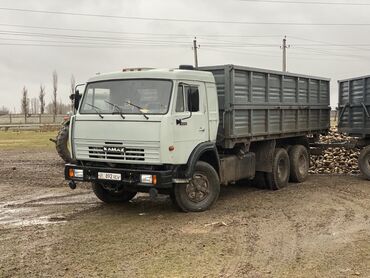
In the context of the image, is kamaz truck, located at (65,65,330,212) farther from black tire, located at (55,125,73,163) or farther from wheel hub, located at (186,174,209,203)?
black tire, located at (55,125,73,163)

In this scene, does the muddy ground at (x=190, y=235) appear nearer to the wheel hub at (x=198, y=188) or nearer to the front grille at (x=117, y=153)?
the wheel hub at (x=198, y=188)

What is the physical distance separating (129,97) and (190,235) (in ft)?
9.11

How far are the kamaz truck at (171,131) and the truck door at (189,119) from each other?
0.02 meters

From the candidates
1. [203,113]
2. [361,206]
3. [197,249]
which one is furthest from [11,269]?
[361,206]

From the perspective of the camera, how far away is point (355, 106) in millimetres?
13922

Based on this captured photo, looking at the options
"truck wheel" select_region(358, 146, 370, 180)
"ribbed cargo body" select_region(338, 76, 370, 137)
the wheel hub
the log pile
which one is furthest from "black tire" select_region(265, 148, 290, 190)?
the wheel hub

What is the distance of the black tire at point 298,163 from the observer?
13.3m

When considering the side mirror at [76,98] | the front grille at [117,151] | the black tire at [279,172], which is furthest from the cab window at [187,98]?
the black tire at [279,172]

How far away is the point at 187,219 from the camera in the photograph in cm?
874

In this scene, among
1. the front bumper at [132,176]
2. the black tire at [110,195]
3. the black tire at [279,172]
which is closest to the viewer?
the front bumper at [132,176]

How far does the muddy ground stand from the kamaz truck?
0.62m

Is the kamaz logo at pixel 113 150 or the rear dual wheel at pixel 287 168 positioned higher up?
the kamaz logo at pixel 113 150

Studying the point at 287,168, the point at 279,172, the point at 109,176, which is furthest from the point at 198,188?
the point at 287,168

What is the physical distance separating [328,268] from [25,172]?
11.4 meters
